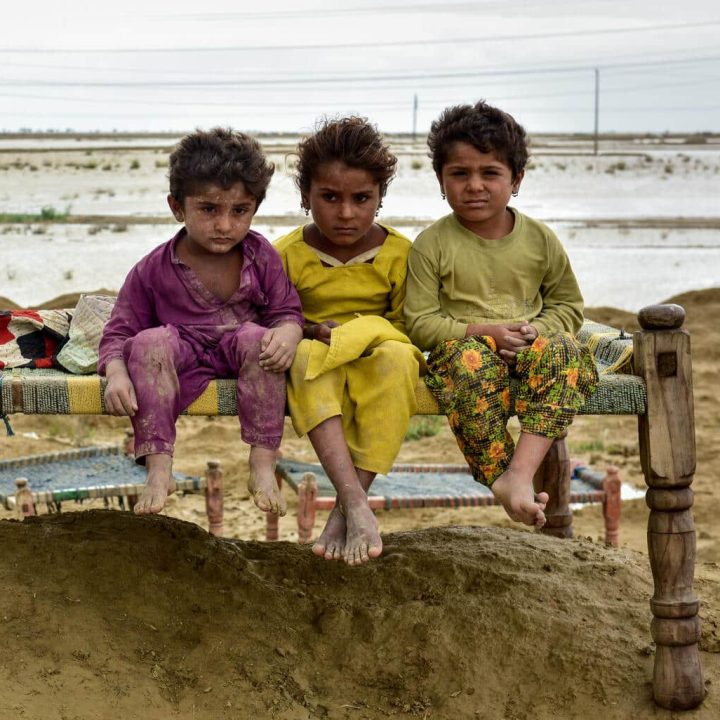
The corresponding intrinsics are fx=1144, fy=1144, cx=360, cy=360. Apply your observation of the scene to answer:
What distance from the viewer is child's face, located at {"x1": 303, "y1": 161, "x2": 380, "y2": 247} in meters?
3.79

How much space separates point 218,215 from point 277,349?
51cm

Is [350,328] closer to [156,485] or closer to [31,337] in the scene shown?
[156,485]

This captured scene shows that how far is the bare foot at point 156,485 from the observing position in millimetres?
3322

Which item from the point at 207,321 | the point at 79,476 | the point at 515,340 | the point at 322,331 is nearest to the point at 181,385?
the point at 207,321

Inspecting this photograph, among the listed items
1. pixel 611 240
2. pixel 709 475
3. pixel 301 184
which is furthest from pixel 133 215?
pixel 301 184

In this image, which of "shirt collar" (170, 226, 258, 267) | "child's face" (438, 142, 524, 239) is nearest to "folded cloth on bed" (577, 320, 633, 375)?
"child's face" (438, 142, 524, 239)

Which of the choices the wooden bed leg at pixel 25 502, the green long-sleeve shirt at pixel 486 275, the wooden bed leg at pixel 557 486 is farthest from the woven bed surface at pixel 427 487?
the green long-sleeve shirt at pixel 486 275

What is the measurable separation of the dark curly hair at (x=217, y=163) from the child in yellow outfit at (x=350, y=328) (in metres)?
0.24

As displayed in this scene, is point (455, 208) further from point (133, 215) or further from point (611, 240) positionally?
point (133, 215)

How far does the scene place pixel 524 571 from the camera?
420 centimetres

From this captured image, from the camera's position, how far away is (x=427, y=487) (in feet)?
19.4

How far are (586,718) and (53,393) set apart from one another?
1890 millimetres

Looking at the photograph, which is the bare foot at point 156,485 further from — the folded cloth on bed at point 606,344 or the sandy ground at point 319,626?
the folded cloth on bed at point 606,344

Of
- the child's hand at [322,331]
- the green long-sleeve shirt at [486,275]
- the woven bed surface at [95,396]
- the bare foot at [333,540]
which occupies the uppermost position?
the green long-sleeve shirt at [486,275]
